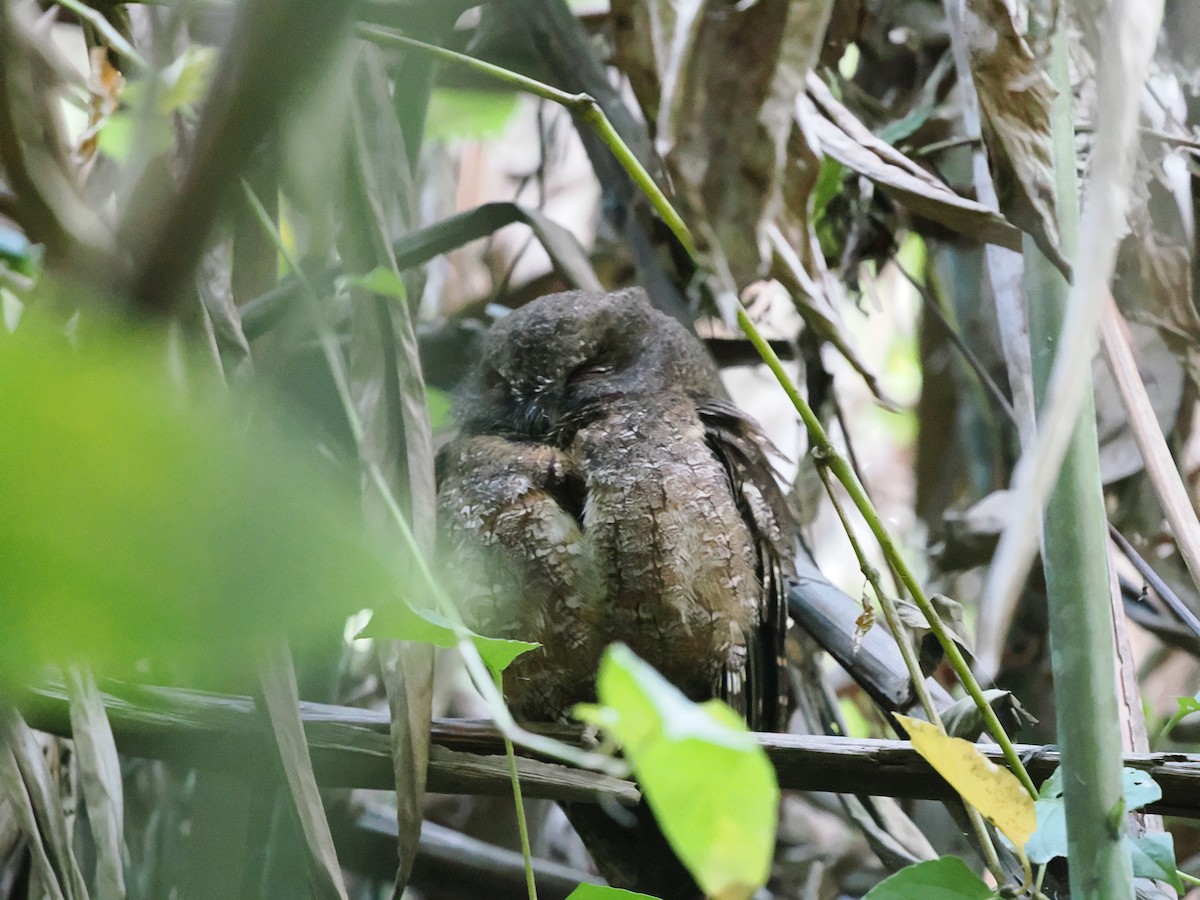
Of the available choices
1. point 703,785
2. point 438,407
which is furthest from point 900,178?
point 438,407

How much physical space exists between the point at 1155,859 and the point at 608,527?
2.81 feet

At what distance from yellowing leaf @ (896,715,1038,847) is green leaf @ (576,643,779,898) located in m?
0.40

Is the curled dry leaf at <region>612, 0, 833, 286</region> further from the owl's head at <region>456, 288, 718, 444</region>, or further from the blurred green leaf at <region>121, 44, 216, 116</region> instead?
the owl's head at <region>456, 288, 718, 444</region>

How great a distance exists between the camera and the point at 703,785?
0.36m

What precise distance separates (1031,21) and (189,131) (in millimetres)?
740

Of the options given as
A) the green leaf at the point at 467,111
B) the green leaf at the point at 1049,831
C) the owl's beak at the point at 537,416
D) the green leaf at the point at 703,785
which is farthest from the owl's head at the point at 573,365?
the green leaf at the point at 703,785

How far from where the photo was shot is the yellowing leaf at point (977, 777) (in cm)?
73

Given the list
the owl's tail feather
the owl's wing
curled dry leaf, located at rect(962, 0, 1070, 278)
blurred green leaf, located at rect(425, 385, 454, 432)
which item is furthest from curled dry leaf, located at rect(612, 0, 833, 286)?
blurred green leaf, located at rect(425, 385, 454, 432)

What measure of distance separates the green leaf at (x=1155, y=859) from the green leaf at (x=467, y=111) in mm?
2070

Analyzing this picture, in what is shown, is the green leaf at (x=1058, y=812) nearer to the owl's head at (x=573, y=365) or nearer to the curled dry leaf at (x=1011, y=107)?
Result: the curled dry leaf at (x=1011, y=107)

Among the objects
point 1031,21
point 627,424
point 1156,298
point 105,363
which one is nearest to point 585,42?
point 627,424

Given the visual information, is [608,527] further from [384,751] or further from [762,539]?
[384,751]

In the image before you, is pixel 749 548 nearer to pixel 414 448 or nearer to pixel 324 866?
pixel 414 448

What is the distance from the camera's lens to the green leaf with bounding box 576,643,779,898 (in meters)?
0.35
